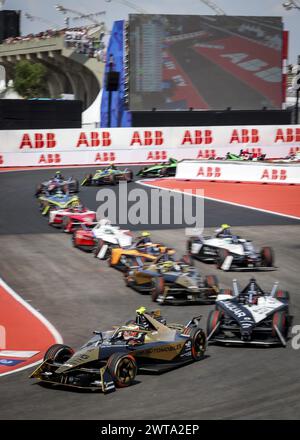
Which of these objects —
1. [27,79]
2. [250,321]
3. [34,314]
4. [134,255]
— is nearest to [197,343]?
[250,321]

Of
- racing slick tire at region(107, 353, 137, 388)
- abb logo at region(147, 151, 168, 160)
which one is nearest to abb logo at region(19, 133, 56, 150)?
abb logo at region(147, 151, 168, 160)

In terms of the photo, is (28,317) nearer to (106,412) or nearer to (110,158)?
(106,412)

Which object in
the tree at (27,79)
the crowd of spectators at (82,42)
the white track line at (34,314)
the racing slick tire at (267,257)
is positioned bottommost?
the white track line at (34,314)

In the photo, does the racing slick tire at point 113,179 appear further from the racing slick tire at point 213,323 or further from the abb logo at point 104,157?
the racing slick tire at point 213,323

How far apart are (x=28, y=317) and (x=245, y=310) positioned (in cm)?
485

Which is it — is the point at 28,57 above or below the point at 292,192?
above

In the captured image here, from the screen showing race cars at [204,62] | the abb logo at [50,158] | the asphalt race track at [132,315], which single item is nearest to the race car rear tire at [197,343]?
the asphalt race track at [132,315]

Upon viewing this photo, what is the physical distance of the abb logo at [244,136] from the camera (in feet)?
171

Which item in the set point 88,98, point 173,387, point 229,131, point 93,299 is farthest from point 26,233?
point 88,98

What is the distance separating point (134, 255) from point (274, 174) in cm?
1903

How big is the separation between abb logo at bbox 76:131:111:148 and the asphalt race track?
15255 millimetres

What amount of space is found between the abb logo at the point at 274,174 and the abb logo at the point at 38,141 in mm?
13276

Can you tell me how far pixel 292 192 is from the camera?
37.1m

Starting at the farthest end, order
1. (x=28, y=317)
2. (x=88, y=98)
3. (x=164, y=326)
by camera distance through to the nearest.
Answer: (x=88, y=98) → (x=28, y=317) → (x=164, y=326)
